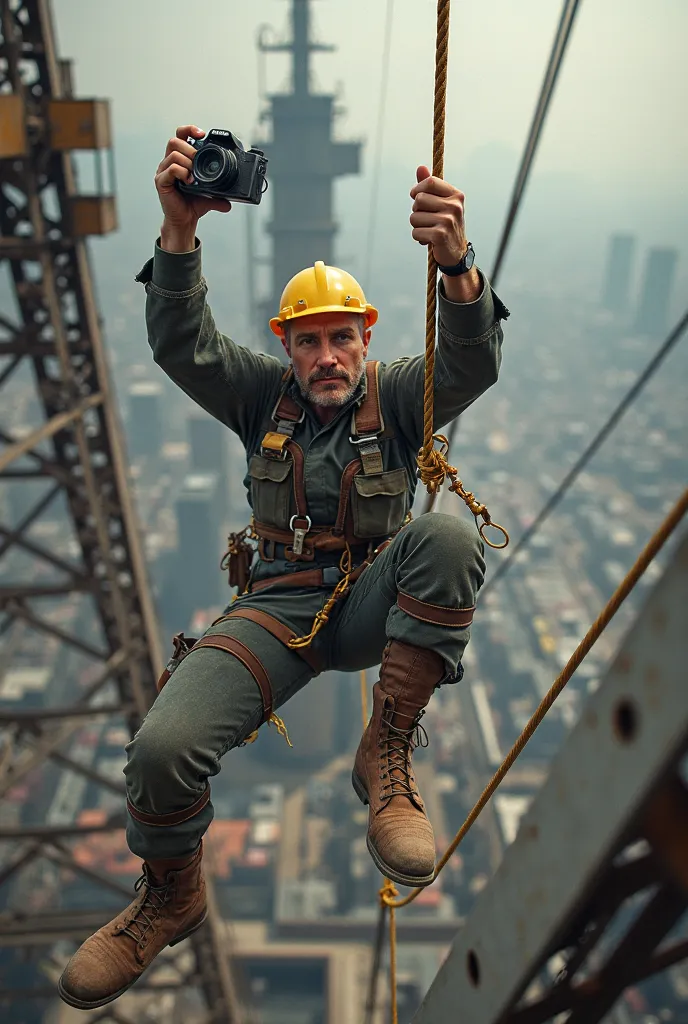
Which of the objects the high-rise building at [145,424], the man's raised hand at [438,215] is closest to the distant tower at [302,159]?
the high-rise building at [145,424]

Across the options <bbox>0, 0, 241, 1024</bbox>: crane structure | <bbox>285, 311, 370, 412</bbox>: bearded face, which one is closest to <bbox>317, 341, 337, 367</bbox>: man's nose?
<bbox>285, 311, 370, 412</bbox>: bearded face

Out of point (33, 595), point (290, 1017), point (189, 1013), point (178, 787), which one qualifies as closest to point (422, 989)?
point (290, 1017)

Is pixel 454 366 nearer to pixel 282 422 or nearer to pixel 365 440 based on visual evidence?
pixel 365 440

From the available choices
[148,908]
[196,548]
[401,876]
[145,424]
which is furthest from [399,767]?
[145,424]

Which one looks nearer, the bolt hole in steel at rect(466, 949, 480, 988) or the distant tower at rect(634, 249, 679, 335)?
the bolt hole in steel at rect(466, 949, 480, 988)

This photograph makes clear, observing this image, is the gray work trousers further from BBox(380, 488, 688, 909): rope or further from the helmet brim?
the helmet brim

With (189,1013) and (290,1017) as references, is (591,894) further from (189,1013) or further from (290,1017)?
(290,1017)

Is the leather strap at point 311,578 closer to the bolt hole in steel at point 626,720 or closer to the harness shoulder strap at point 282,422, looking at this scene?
the harness shoulder strap at point 282,422
